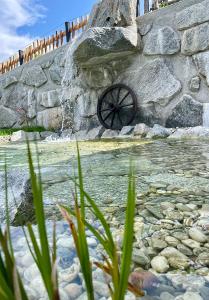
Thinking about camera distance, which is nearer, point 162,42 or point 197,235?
point 197,235

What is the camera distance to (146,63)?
6504 mm

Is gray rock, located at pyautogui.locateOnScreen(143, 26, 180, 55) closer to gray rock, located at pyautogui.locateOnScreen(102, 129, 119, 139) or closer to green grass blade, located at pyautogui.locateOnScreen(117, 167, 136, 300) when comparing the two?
gray rock, located at pyautogui.locateOnScreen(102, 129, 119, 139)

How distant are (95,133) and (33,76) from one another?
13.3 feet

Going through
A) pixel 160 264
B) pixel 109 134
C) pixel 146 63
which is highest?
pixel 146 63

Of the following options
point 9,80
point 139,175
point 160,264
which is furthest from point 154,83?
point 9,80

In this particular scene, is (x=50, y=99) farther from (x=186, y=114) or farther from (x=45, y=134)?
(x=186, y=114)

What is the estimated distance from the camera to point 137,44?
21.1 feet

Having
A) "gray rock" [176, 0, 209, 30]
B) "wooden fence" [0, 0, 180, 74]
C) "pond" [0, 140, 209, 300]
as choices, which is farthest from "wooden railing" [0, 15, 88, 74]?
"pond" [0, 140, 209, 300]

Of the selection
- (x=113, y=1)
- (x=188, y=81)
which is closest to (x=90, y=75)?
(x=113, y=1)

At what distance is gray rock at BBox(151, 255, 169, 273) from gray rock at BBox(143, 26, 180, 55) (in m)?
5.46

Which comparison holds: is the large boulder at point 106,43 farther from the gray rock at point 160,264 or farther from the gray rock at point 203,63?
the gray rock at point 160,264

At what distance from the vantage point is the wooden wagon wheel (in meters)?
6.86

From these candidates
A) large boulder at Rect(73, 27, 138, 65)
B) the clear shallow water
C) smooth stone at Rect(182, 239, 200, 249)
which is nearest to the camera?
smooth stone at Rect(182, 239, 200, 249)

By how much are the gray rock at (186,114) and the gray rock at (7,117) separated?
21.3 ft
